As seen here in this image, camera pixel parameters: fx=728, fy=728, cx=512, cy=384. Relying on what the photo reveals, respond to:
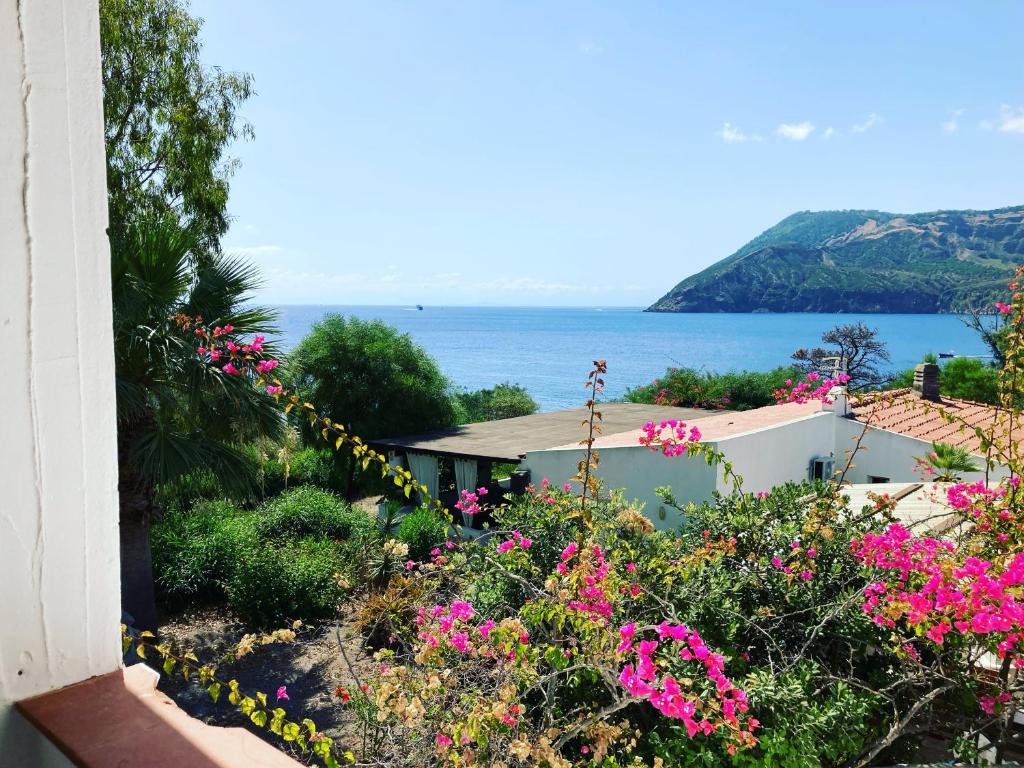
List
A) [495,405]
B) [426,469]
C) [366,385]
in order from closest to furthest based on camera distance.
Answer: [426,469] → [366,385] → [495,405]

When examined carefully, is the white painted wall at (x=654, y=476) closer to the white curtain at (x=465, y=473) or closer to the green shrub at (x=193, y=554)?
the white curtain at (x=465, y=473)

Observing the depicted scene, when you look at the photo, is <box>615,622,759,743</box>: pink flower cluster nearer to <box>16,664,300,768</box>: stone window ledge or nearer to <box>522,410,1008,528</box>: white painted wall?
<box>16,664,300,768</box>: stone window ledge

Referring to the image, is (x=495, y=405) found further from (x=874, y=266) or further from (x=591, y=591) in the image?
(x=874, y=266)

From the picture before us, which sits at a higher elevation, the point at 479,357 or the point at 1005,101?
the point at 1005,101

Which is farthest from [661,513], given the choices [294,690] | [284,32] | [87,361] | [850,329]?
[850,329]

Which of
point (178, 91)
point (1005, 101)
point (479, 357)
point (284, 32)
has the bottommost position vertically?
point (479, 357)

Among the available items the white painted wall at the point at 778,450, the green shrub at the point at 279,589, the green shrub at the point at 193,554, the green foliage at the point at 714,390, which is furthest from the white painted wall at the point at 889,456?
the green foliage at the point at 714,390

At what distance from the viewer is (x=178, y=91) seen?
13781 millimetres

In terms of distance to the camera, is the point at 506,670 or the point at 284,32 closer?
the point at 506,670

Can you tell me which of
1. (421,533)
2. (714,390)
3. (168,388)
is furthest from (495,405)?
(168,388)

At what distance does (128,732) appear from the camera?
2.19 ft

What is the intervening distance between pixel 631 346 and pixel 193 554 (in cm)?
10361

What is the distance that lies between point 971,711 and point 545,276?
171 meters

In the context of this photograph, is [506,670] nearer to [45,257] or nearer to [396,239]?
[45,257]
